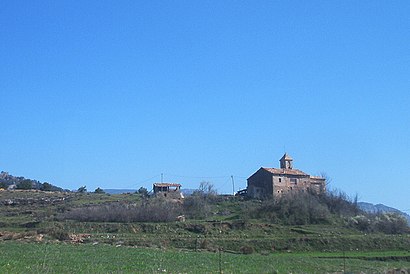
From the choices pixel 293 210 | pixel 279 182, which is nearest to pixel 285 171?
pixel 279 182

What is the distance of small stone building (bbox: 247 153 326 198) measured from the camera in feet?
344

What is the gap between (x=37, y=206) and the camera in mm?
96438

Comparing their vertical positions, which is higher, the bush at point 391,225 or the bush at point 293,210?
the bush at point 293,210

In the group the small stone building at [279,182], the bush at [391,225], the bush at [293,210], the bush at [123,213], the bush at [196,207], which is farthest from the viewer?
the small stone building at [279,182]

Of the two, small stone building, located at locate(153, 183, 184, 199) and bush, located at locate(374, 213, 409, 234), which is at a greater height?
small stone building, located at locate(153, 183, 184, 199)

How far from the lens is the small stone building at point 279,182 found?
104812mm

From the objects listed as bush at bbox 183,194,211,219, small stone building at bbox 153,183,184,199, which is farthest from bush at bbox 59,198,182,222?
small stone building at bbox 153,183,184,199

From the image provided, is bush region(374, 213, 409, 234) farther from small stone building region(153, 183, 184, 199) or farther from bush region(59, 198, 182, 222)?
small stone building region(153, 183, 184, 199)

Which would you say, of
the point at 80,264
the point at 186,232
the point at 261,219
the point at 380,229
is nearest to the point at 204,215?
the point at 261,219

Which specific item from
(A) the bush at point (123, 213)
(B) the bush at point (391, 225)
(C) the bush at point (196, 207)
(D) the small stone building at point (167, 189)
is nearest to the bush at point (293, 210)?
(B) the bush at point (391, 225)

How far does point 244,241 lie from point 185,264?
91.2 feet

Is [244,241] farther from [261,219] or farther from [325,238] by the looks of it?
[261,219]

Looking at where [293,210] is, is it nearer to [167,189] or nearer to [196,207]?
[196,207]

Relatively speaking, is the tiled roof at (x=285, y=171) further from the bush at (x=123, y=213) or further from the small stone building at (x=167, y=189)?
the bush at (x=123, y=213)
